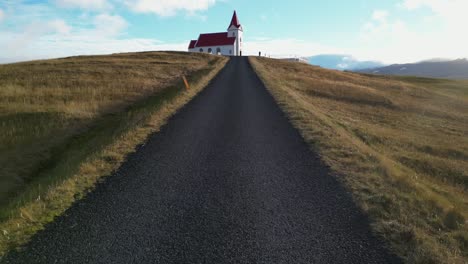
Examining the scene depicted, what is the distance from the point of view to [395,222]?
526 cm

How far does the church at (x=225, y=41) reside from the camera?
88875 mm

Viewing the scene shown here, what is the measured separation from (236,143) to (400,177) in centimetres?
488

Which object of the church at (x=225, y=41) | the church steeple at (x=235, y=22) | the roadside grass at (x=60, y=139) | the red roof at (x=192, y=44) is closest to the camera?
the roadside grass at (x=60, y=139)

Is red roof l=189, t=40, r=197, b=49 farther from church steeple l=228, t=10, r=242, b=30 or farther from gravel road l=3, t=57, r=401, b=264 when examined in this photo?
gravel road l=3, t=57, r=401, b=264

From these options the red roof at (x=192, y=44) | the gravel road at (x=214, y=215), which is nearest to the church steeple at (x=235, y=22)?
the red roof at (x=192, y=44)

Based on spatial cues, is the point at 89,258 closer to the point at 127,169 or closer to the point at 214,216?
the point at 214,216

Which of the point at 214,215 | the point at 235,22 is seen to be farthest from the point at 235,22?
the point at 214,215

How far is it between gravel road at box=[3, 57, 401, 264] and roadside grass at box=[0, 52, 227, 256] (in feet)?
1.58

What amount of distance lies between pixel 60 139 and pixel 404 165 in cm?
1427

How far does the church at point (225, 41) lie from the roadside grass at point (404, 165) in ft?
201

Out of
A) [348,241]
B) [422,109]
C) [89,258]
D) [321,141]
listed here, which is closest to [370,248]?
[348,241]

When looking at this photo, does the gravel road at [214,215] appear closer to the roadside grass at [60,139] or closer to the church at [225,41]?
the roadside grass at [60,139]

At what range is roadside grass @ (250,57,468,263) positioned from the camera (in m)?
5.00

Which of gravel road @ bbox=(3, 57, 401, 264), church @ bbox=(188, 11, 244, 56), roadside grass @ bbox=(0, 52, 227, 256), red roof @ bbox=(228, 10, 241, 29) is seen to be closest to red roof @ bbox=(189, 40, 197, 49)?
church @ bbox=(188, 11, 244, 56)
